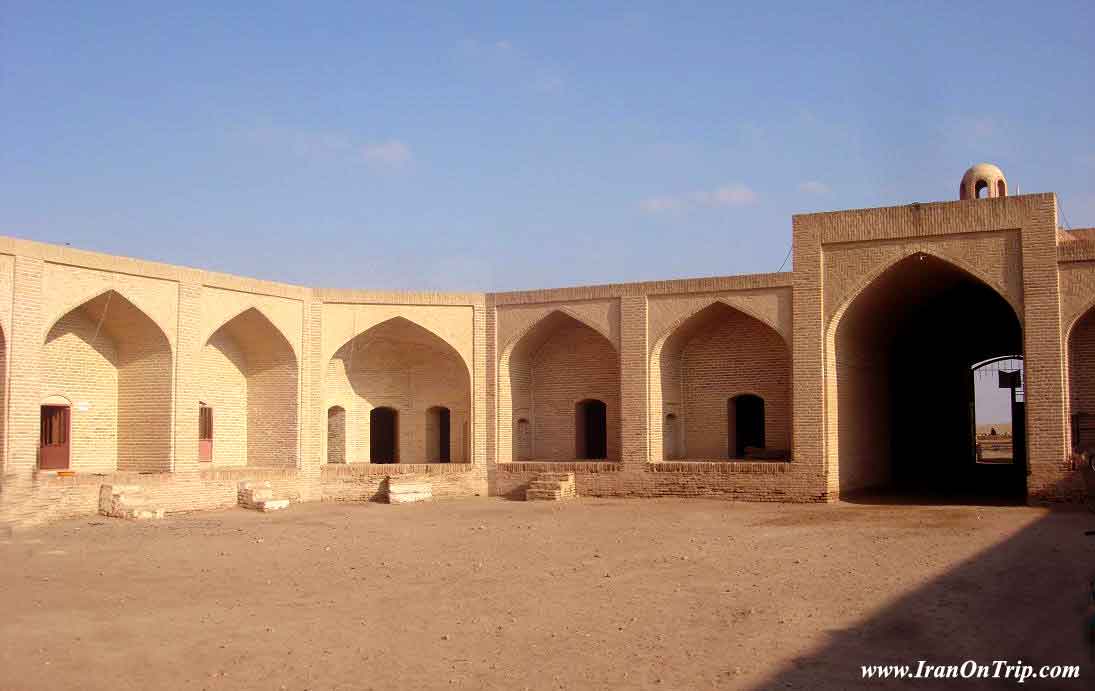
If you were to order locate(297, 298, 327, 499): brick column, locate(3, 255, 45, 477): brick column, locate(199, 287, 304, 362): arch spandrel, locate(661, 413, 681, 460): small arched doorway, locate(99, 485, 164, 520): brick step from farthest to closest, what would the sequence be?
locate(661, 413, 681, 460): small arched doorway, locate(297, 298, 327, 499): brick column, locate(199, 287, 304, 362): arch spandrel, locate(99, 485, 164, 520): brick step, locate(3, 255, 45, 477): brick column

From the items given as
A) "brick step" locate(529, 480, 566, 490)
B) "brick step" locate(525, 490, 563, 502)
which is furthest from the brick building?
"brick step" locate(525, 490, 563, 502)

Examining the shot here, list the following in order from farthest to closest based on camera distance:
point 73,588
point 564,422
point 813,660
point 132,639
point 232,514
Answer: point 564,422, point 232,514, point 73,588, point 132,639, point 813,660

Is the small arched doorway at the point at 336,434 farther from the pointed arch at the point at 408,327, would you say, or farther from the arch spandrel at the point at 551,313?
the arch spandrel at the point at 551,313

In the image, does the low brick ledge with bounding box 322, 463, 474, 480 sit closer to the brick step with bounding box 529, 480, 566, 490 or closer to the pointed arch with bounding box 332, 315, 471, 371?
the brick step with bounding box 529, 480, 566, 490

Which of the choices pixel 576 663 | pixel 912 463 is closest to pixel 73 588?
pixel 576 663

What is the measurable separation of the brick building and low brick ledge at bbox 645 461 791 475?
37 mm

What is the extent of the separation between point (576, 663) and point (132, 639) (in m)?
3.66

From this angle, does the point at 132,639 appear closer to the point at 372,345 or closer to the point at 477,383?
the point at 477,383

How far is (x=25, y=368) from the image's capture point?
15.1 m

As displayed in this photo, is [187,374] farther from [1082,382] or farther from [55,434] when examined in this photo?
[1082,382]

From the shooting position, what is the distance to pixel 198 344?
58.1ft

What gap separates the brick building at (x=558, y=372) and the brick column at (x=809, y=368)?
→ 41 mm

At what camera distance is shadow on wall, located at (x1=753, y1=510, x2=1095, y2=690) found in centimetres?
666

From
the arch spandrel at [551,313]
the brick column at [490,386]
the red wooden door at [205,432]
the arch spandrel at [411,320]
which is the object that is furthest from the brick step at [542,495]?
the red wooden door at [205,432]
